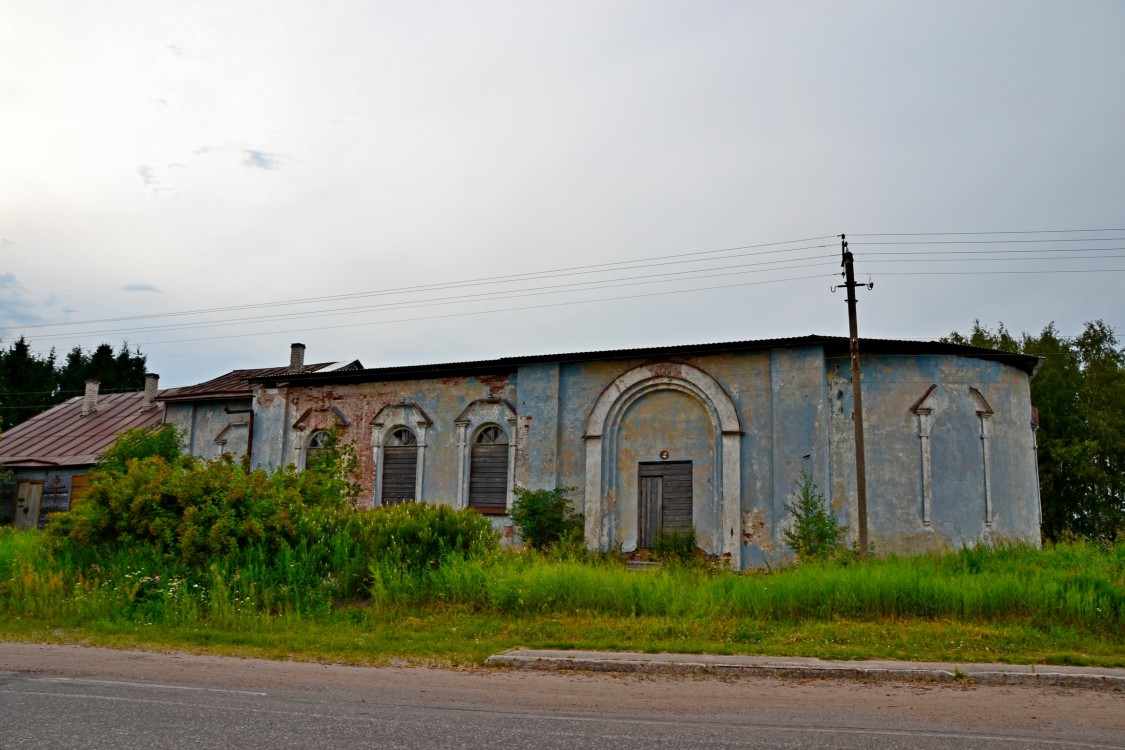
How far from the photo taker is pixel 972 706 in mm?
7438

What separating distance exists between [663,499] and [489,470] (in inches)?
186

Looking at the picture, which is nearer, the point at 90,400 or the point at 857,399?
the point at 857,399

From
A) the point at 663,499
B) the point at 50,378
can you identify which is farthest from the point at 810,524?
the point at 50,378

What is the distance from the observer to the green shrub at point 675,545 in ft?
59.3

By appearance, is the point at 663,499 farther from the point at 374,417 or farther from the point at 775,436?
the point at 374,417

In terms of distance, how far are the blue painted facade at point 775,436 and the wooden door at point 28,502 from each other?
1766cm

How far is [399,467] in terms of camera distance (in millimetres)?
22500

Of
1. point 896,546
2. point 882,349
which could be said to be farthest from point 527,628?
point 882,349

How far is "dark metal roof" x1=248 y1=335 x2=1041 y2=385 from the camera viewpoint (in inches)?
711

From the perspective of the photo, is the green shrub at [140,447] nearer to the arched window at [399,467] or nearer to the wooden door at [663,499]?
the arched window at [399,467]

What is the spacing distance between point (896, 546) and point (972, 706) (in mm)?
10462

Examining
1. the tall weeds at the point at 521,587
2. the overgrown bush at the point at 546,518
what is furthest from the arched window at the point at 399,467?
the tall weeds at the point at 521,587

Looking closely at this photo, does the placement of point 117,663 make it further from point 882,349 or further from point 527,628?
point 882,349

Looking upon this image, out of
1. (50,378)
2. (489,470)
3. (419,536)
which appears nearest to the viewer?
(419,536)
